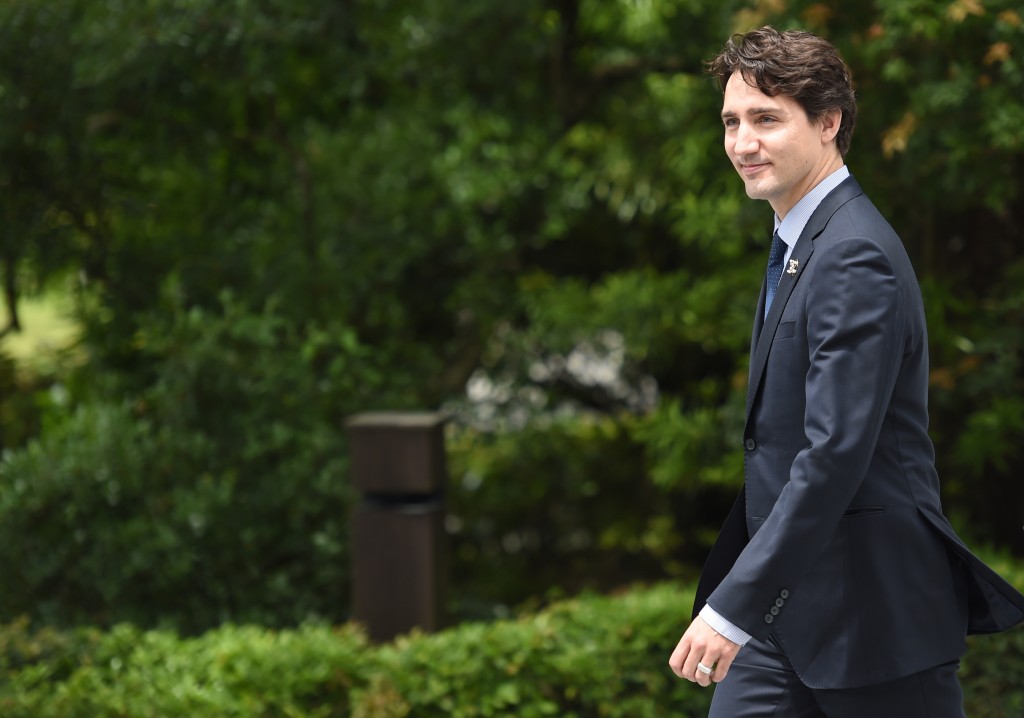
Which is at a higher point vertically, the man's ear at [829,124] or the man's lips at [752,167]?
the man's ear at [829,124]

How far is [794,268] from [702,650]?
0.69 meters

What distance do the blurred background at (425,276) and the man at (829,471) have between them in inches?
98.1

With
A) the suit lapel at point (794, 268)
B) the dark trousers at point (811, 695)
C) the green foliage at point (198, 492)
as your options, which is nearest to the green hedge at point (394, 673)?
the green foliage at point (198, 492)

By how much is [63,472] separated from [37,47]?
6.23 ft

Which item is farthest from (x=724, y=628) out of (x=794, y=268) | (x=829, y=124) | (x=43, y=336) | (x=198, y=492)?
(x=43, y=336)

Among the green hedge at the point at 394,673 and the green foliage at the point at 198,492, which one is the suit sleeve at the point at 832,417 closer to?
the green hedge at the point at 394,673

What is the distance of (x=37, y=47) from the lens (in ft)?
18.4

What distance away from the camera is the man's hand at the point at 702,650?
2.14 meters

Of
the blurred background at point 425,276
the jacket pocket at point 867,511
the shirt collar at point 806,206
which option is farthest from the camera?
the blurred background at point 425,276

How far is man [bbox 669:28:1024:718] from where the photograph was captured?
2.08m

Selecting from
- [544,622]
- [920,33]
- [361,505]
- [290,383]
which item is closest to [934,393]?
[920,33]

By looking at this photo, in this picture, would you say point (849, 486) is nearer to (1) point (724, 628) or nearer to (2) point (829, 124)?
(1) point (724, 628)

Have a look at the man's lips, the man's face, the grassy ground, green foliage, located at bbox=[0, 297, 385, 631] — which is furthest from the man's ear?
the grassy ground

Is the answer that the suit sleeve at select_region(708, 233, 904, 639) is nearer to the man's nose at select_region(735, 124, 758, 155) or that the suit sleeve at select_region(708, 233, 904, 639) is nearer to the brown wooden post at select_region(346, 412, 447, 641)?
the man's nose at select_region(735, 124, 758, 155)
